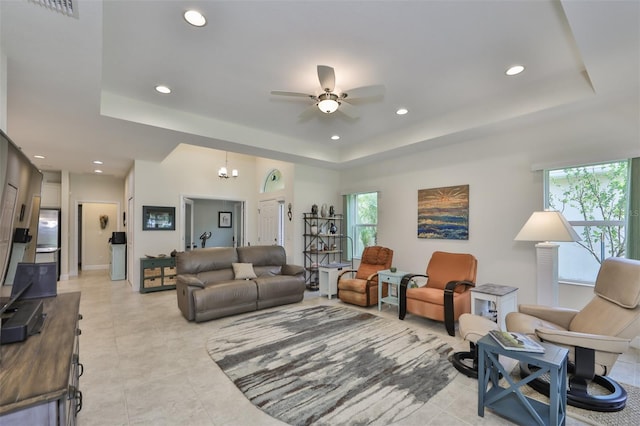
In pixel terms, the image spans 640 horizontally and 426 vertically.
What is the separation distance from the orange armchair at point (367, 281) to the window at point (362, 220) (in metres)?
0.89

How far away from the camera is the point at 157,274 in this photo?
5.94m

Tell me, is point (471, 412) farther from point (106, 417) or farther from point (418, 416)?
point (106, 417)

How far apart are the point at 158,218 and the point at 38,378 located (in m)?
5.86

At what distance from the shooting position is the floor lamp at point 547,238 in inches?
119

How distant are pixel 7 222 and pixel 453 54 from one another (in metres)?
3.54

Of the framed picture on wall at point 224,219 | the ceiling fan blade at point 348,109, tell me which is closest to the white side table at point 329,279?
the ceiling fan blade at point 348,109

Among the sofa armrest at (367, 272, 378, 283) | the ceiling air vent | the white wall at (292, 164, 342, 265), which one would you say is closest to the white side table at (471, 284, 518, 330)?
the sofa armrest at (367, 272, 378, 283)

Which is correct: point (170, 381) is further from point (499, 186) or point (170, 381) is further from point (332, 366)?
point (499, 186)

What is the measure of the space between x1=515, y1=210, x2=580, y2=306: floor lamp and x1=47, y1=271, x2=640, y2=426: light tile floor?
822 mm

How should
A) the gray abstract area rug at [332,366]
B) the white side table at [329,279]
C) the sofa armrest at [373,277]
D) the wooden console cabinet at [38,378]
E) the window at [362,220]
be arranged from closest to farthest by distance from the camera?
the wooden console cabinet at [38,378] < the gray abstract area rug at [332,366] < the sofa armrest at [373,277] < the white side table at [329,279] < the window at [362,220]

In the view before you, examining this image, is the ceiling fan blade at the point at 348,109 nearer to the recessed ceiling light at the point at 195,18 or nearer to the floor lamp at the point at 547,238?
the recessed ceiling light at the point at 195,18

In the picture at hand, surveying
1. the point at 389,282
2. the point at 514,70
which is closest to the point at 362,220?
the point at 389,282

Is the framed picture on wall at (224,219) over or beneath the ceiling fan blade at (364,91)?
beneath

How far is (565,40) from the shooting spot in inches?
100
